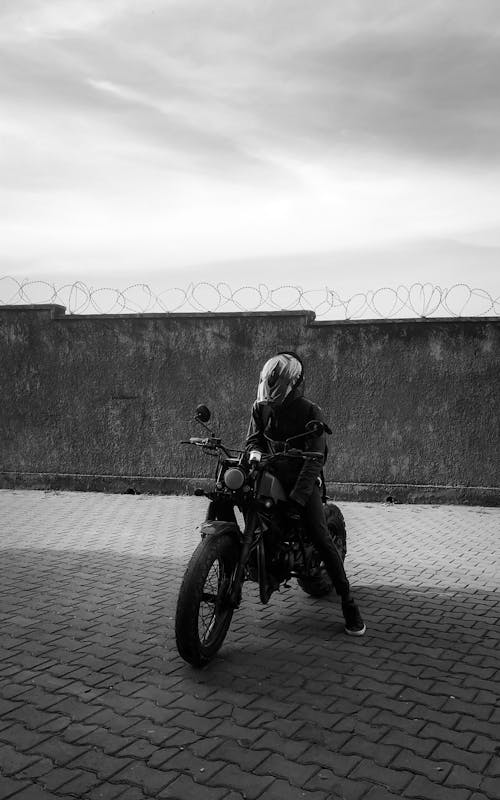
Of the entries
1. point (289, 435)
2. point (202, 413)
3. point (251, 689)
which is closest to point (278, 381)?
point (289, 435)

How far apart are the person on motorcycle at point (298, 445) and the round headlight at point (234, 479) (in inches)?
25.3

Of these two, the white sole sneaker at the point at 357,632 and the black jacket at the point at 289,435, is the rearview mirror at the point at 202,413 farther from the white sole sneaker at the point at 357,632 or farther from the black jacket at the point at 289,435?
the white sole sneaker at the point at 357,632

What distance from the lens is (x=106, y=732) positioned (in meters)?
3.72

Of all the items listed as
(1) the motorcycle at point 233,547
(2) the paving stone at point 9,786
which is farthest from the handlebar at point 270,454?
(2) the paving stone at point 9,786

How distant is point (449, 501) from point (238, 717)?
757 cm

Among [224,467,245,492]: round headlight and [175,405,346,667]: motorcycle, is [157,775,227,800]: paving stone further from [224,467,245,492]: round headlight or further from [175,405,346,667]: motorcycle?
[224,467,245,492]: round headlight

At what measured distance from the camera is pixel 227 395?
1161 cm

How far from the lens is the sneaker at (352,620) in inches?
204

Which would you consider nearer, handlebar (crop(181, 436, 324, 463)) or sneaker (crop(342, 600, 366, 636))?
handlebar (crop(181, 436, 324, 463))

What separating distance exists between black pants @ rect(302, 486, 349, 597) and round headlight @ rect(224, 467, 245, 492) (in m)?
0.80

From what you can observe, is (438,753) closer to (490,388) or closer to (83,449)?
(490,388)

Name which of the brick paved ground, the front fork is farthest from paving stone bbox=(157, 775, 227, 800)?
the front fork

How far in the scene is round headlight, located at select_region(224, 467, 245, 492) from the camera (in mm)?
4602

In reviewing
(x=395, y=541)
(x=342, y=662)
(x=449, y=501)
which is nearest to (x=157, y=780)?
(x=342, y=662)
